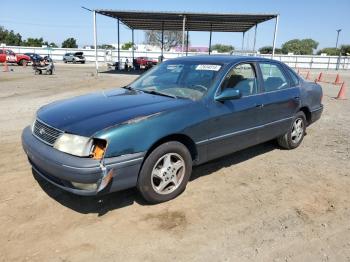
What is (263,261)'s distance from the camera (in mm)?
2844

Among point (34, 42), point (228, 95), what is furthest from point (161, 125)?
point (34, 42)

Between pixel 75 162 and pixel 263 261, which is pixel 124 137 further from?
pixel 263 261

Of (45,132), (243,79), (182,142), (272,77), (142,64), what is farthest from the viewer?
(142,64)

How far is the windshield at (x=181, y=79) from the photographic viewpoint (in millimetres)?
4242

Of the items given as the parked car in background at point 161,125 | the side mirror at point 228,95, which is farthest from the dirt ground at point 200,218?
the side mirror at point 228,95

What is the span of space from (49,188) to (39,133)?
765 millimetres

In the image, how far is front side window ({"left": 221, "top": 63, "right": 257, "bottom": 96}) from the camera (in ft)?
14.6

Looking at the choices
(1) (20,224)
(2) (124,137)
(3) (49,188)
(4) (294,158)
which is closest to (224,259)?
(2) (124,137)

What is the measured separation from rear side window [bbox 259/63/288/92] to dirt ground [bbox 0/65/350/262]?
4.08 feet

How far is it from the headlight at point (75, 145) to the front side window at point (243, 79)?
198cm

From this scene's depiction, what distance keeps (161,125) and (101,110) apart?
725mm

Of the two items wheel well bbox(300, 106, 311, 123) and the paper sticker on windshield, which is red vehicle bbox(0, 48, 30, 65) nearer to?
wheel well bbox(300, 106, 311, 123)

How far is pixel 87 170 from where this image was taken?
3098 millimetres

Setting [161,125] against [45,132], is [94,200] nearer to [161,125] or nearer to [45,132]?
[45,132]
